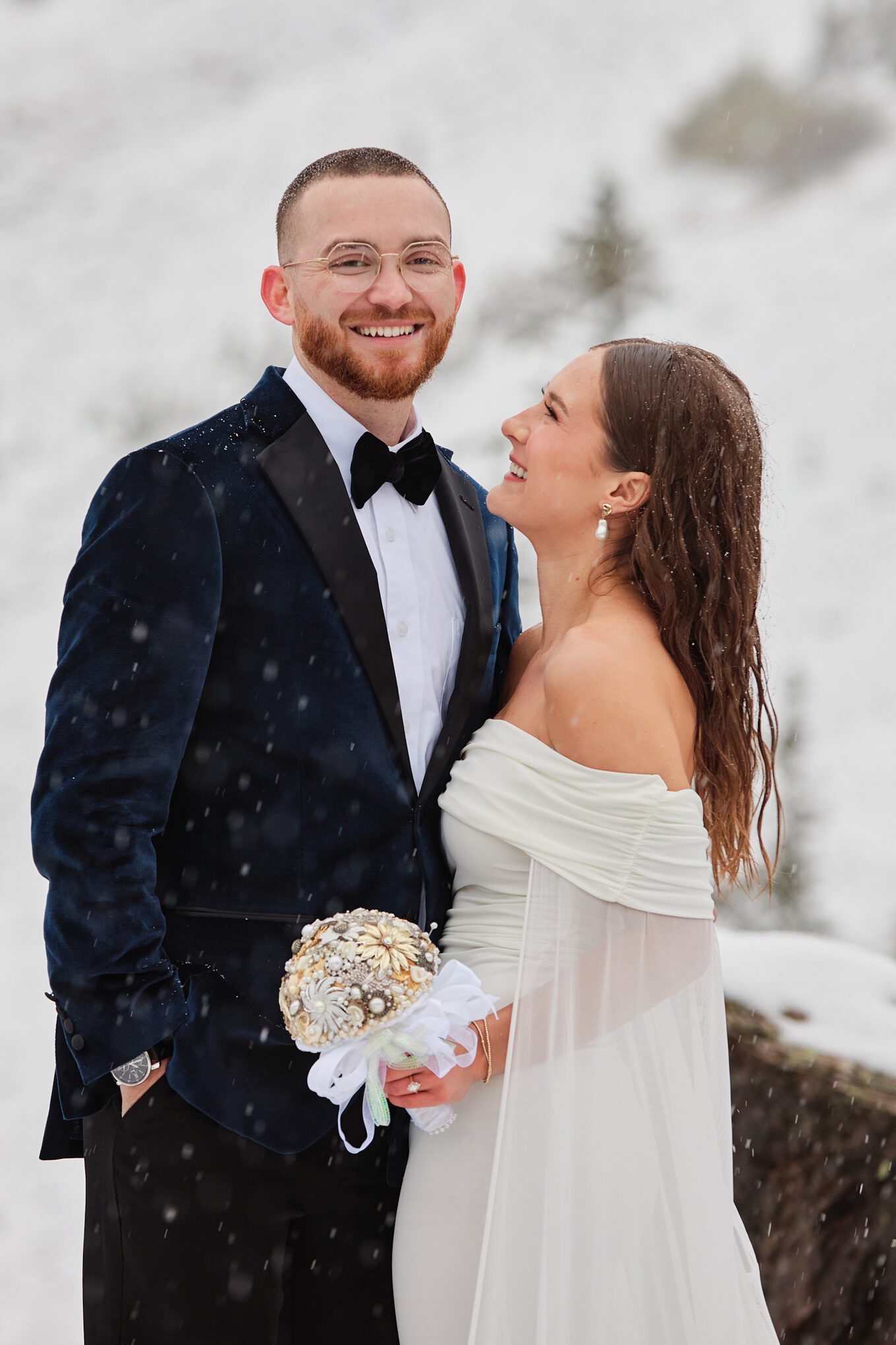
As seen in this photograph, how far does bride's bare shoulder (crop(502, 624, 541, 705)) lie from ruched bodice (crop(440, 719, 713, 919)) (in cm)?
32

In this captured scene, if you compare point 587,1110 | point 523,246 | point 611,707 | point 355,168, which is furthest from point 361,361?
point 523,246

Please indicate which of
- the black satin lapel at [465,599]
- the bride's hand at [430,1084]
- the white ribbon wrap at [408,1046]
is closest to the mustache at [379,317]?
the black satin lapel at [465,599]

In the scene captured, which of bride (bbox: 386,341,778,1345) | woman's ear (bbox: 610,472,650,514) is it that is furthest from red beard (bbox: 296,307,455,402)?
woman's ear (bbox: 610,472,650,514)

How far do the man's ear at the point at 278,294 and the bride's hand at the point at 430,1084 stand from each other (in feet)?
4.51

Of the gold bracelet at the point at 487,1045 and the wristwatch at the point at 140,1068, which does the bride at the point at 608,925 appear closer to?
the gold bracelet at the point at 487,1045

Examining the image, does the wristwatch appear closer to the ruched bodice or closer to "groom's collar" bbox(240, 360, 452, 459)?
the ruched bodice

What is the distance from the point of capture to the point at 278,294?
7.66 ft

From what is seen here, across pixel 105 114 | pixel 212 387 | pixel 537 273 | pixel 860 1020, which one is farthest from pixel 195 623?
pixel 105 114

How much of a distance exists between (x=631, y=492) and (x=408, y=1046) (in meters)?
1.09

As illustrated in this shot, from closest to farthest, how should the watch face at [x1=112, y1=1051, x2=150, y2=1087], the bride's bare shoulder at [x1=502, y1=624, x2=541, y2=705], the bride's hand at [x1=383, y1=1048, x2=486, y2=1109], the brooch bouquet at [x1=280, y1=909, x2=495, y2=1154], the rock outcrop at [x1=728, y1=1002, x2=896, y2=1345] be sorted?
the brooch bouquet at [x1=280, y1=909, x2=495, y2=1154]
the bride's hand at [x1=383, y1=1048, x2=486, y2=1109]
the watch face at [x1=112, y1=1051, x2=150, y2=1087]
the bride's bare shoulder at [x1=502, y1=624, x2=541, y2=705]
the rock outcrop at [x1=728, y1=1002, x2=896, y2=1345]

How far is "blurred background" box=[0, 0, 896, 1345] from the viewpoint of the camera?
11602 millimetres

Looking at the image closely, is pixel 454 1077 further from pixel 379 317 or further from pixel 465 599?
pixel 379 317

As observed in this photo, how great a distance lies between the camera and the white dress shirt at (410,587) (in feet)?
7.11
